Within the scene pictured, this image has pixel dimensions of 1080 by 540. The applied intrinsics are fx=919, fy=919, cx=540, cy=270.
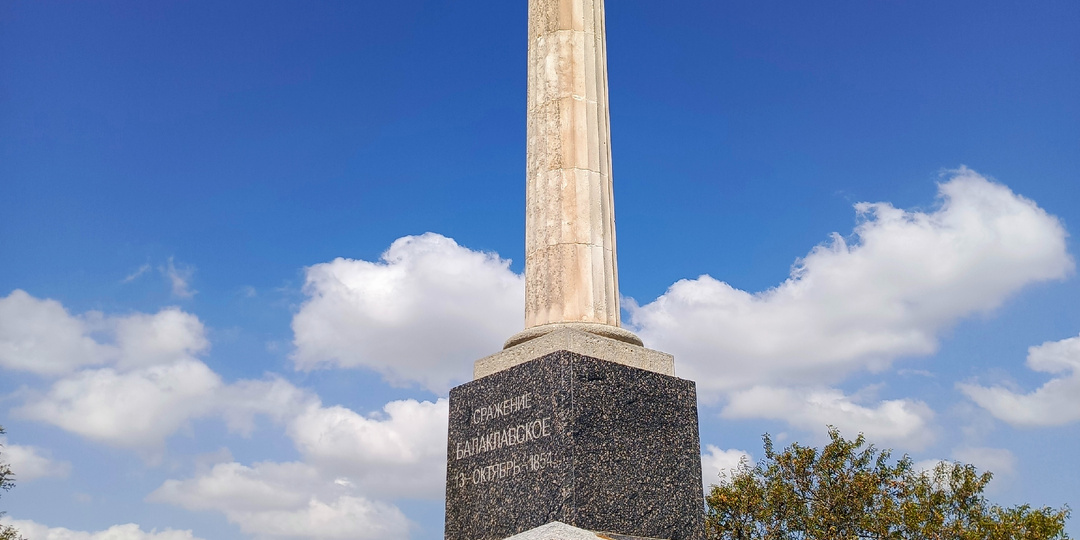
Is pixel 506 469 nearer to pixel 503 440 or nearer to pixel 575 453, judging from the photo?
pixel 503 440

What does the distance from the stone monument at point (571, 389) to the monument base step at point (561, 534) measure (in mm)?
25

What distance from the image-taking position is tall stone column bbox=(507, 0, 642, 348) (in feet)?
30.3

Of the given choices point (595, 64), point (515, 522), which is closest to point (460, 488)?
point (515, 522)

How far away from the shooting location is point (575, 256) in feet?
30.5

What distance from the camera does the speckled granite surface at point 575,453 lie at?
7965 millimetres

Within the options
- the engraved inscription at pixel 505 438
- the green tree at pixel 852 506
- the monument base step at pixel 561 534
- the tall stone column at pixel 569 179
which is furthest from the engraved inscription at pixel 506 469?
the green tree at pixel 852 506

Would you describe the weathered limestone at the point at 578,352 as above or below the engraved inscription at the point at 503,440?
above

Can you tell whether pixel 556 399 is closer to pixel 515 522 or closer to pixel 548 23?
pixel 515 522

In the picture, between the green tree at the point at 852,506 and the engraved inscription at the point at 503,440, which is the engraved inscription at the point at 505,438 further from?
the green tree at the point at 852,506

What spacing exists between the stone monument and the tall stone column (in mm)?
14

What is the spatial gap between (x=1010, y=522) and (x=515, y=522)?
87.6ft

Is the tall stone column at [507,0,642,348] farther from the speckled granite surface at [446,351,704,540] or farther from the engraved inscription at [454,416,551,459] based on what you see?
the engraved inscription at [454,416,551,459]

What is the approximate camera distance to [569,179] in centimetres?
957

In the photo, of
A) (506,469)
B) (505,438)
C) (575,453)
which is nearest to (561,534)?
(575,453)
